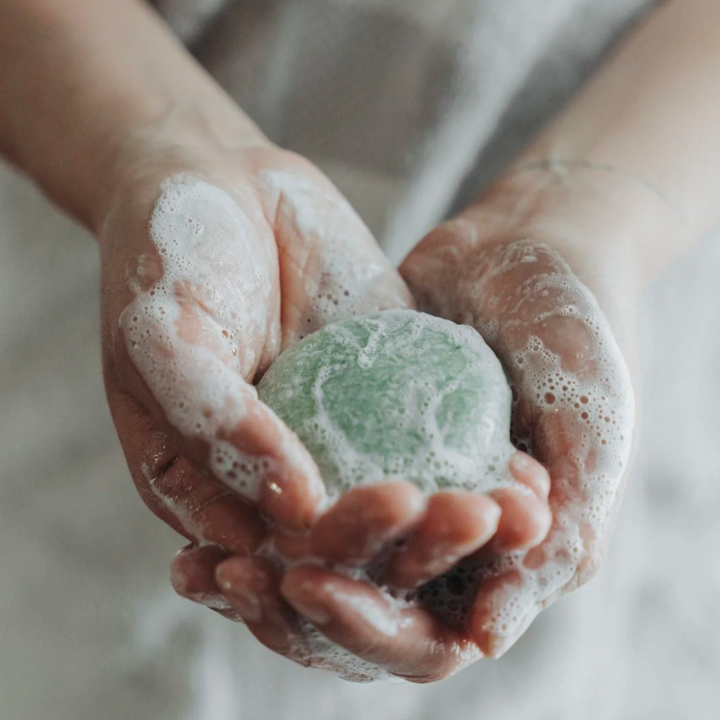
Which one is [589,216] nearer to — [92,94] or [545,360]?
[545,360]

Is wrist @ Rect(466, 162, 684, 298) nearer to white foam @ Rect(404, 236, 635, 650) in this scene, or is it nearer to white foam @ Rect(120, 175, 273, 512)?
white foam @ Rect(404, 236, 635, 650)

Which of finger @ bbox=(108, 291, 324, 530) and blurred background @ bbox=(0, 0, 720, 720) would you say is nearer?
finger @ bbox=(108, 291, 324, 530)

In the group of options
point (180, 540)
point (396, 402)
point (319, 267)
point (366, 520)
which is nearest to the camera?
point (366, 520)

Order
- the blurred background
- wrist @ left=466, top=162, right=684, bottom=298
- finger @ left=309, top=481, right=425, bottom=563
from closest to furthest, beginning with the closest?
finger @ left=309, top=481, right=425, bottom=563 → wrist @ left=466, top=162, right=684, bottom=298 → the blurred background

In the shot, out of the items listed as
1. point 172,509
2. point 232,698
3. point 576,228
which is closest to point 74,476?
point 232,698

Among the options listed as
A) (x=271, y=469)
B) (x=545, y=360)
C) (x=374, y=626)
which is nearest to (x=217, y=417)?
(x=271, y=469)

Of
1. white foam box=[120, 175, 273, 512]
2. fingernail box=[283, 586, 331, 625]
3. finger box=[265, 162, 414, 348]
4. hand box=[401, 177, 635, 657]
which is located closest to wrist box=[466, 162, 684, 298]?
hand box=[401, 177, 635, 657]

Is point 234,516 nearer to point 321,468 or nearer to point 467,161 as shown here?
point 321,468
